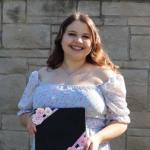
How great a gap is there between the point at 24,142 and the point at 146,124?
1099 millimetres

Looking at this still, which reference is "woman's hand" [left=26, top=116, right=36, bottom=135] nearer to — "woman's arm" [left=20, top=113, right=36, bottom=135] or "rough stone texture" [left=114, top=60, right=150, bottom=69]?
"woman's arm" [left=20, top=113, right=36, bottom=135]

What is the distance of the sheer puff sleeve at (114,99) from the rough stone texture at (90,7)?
1.92 metres

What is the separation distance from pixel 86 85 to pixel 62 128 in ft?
0.86

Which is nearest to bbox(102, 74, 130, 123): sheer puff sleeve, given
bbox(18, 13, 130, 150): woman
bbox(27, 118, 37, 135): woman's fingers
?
bbox(18, 13, 130, 150): woman

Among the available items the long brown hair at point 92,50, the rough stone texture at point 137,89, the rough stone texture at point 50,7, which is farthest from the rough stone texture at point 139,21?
the long brown hair at point 92,50

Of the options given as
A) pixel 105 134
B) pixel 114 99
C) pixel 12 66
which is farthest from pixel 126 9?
pixel 105 134

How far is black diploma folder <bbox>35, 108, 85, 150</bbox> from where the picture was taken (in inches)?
110

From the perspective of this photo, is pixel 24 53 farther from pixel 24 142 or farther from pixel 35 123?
pixel 35 123

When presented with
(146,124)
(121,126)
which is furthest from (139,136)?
(121,126)

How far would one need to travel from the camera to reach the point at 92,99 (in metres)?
2.83

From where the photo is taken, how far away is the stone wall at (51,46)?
4762 mm

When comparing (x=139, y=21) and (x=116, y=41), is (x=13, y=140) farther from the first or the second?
(x=139, y=21)

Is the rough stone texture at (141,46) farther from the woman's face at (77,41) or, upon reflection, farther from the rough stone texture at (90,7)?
the woman's face at (77,41)

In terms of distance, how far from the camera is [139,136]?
15.8 feet
